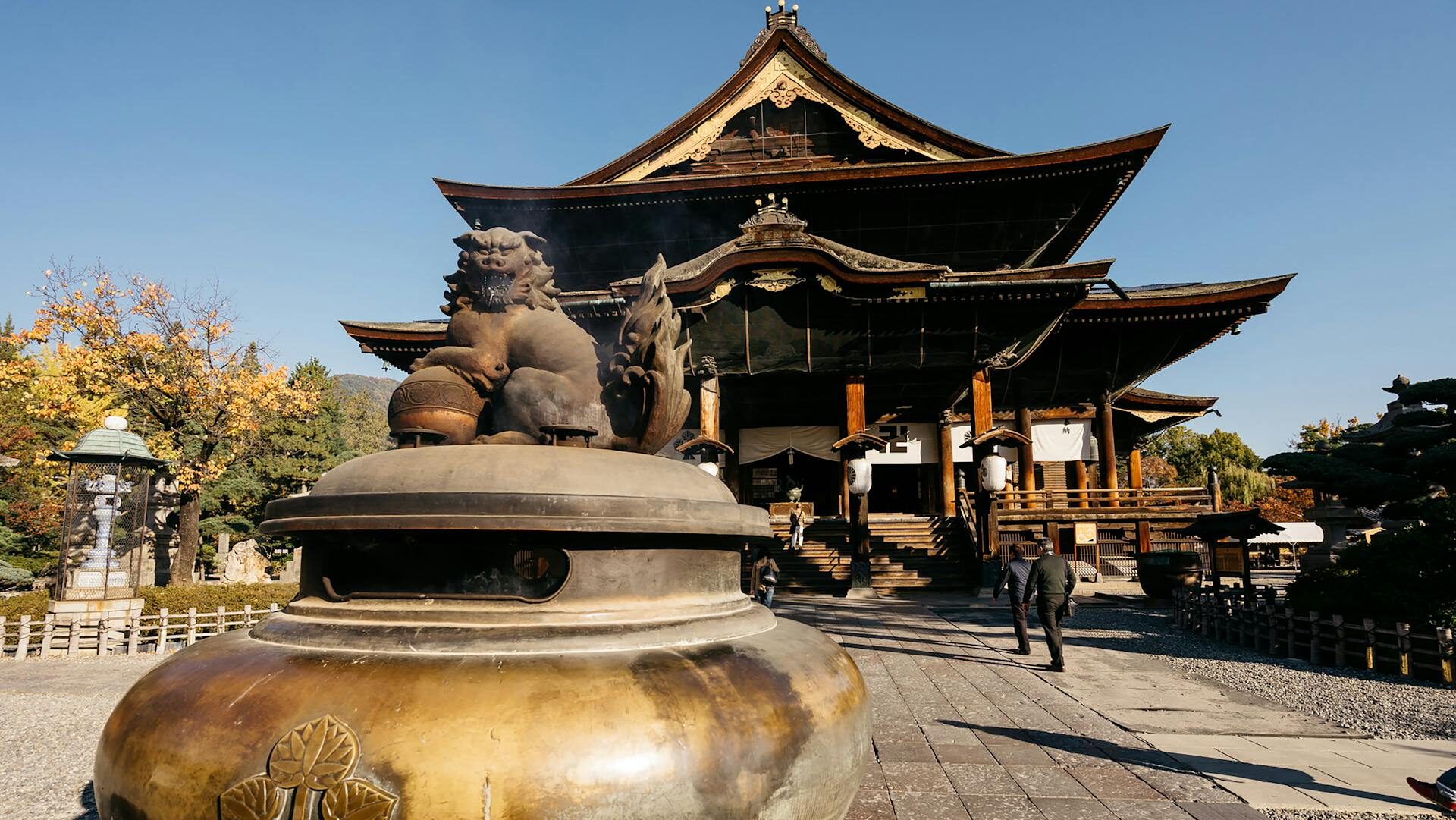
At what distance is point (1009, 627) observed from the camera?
9758 mm

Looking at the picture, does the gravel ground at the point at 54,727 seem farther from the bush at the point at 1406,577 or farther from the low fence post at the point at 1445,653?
the bush at the point at 1406,577

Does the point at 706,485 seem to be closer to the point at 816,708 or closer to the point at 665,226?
the point at 816,708

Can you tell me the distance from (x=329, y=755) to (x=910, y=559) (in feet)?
43.7

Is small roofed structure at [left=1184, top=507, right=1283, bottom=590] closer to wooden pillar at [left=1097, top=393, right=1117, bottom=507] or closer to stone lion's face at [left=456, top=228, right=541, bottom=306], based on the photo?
wooden pillar at [left=1097, top=393, right=1117, bottom=507]

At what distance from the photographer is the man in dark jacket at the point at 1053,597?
7043 mm

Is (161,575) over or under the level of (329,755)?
under

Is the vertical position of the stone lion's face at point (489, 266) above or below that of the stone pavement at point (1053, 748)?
above

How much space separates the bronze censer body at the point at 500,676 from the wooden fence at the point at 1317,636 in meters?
7.75

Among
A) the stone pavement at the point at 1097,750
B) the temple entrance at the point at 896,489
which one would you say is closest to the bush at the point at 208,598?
the stone pavement at the point at 1097,750

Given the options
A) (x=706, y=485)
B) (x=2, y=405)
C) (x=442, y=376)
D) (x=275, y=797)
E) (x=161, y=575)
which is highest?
(x=2, y=405)

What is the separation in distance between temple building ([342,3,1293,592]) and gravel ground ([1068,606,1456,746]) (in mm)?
3782

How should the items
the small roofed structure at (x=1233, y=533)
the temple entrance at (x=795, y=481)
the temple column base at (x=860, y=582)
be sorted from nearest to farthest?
the small roofed structure at (x=1233, y=533), the temple column base at (x=860, y=582), the temple entrance at (x=795, y=481)

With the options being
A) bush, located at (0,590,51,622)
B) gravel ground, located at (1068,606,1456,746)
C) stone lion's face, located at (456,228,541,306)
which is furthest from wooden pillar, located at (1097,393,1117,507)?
bush, located at (0,590,51,622)

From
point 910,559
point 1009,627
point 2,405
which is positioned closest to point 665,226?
point 910,559
